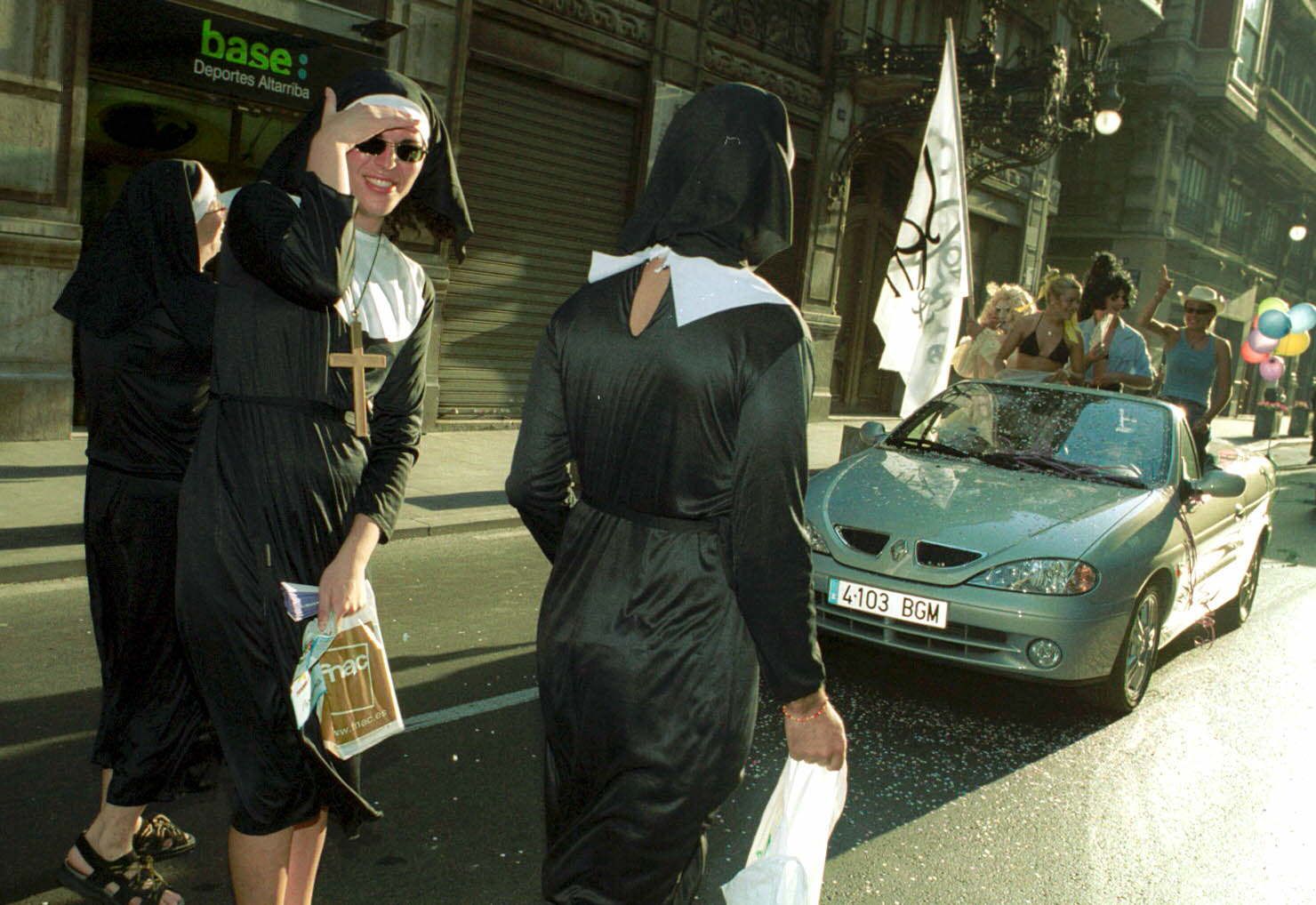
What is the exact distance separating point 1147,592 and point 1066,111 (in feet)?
52.1

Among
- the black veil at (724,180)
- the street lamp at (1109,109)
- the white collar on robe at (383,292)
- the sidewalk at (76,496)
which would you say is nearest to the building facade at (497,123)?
the sidewalk at (76,496)

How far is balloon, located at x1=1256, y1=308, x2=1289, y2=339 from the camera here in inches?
805

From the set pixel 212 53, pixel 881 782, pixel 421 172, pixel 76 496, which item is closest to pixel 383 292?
pixel 421 172

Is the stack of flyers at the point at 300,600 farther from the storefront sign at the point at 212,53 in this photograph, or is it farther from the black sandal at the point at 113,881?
the storefront sign at the point at 212,53

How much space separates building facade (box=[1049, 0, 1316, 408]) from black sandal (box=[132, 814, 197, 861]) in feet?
93.5

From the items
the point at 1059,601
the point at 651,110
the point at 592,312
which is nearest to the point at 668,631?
the point at 592,312

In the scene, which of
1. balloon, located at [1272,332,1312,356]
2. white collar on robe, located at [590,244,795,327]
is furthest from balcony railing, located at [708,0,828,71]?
white collar on robe, located at [590,244,795,327]

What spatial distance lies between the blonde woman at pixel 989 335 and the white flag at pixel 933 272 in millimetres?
1095

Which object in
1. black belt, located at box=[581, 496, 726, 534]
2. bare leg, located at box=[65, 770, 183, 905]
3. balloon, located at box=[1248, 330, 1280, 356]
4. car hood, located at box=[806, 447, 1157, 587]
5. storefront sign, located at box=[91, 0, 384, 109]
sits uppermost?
storefront sign, located at box=[91, 0, 384, 109]

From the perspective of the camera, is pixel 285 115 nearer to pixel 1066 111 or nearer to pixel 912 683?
pixel 912 683

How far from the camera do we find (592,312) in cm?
203

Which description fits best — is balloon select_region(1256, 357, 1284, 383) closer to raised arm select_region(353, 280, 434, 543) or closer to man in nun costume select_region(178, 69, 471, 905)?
raised arm select_region(353, 280, 434, 543)

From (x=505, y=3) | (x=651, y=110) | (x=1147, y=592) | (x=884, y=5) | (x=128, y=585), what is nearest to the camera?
(x=128, y=585)

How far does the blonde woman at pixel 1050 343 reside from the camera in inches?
324
